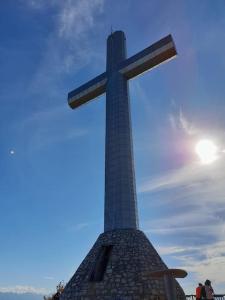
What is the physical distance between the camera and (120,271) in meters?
18.9

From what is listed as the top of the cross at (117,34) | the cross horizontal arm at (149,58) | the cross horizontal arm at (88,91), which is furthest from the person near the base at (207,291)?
the top of the cross at (117,34)

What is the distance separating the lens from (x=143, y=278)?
18.2m

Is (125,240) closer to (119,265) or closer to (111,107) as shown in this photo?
(119,265)

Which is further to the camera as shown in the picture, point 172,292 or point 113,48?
point 113,48

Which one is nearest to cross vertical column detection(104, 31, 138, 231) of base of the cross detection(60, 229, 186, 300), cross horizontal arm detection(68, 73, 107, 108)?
cross horizontal arm detection(68, 73, 107, 108)

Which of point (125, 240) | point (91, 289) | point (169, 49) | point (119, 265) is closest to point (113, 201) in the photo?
point (125, 240)

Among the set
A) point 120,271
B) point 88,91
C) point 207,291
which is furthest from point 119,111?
point 207,291

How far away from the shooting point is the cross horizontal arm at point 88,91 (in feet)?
94.5

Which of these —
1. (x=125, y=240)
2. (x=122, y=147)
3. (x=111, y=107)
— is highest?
(x=111, y=107)

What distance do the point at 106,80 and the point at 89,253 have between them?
15.1m

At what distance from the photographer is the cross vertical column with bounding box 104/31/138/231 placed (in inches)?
890

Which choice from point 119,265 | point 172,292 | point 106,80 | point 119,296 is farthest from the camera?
point 106,80

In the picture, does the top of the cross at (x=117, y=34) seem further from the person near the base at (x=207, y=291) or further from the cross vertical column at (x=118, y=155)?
the person near the base at (x=207, y=291)

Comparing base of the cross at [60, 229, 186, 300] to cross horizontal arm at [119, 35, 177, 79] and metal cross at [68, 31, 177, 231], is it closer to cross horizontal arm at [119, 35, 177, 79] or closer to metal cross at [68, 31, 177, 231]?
metal cross at [68, 31, 177, 231]
